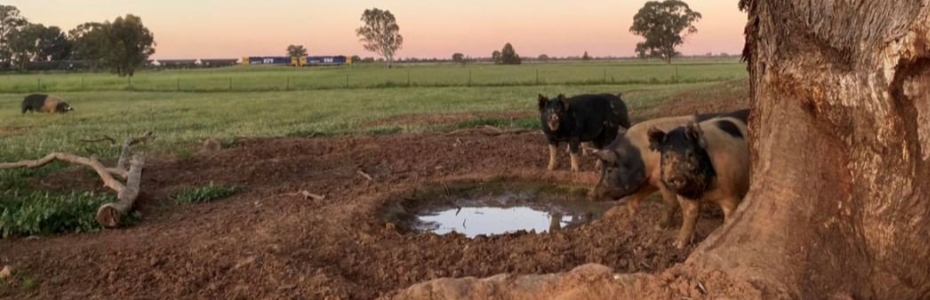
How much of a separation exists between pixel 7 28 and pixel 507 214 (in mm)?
125094

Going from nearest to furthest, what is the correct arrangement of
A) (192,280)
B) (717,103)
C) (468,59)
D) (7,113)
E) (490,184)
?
(192,280) < (490,184) < (717,103) < (7,113) < (468,59)

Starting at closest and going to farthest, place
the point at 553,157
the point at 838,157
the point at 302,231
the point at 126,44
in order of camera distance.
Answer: the point at 838,157
the point at 302,231
the point at 553,157
the point at 126,44

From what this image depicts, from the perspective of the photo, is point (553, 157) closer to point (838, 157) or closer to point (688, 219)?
point (688, 219)

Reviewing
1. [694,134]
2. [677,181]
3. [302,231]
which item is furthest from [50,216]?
[694,134]

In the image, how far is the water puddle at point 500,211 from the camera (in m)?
8.28

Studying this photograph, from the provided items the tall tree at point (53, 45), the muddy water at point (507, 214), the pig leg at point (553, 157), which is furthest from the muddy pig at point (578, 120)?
the tall tree at point (53, 45)

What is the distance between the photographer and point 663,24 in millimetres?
111438

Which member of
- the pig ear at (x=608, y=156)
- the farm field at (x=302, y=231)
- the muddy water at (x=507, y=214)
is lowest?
the muddy water at (x=507, y=214)

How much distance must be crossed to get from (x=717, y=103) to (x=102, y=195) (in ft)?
50.6

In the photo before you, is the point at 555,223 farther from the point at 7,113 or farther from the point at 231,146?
the point at 7,113

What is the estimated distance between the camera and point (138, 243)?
6965mm

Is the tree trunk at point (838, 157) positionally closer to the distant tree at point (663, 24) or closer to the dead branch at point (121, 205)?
the dead branch at point (121, 205)

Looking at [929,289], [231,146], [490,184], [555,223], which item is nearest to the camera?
[929,289]

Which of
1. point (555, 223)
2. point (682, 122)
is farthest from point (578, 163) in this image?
point (682, 122)
